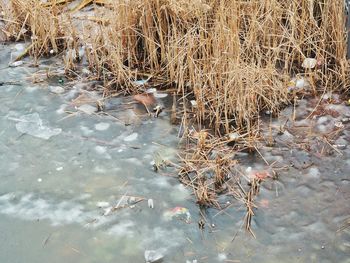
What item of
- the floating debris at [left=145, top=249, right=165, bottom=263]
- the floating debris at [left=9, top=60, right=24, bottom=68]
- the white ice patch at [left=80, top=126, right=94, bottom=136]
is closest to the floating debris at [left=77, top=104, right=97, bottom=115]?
the white ice patch at [left=80, top=126, right=94, bottom=136]

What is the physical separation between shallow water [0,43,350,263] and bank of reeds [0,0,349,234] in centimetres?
29

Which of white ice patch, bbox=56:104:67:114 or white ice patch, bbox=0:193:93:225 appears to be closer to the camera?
white ice patch, bbox=0:193:93:225

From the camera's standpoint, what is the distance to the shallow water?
8.21 ft

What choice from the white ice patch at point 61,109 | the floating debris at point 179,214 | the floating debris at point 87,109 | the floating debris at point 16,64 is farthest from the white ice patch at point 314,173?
the floating debris at point 16,64

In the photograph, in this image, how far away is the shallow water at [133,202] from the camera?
2.50m

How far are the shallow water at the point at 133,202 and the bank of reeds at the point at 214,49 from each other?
0.29 metres

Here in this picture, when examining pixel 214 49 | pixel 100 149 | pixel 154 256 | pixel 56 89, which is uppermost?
pixel 214 49

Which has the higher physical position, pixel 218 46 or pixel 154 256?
pixel 218 46

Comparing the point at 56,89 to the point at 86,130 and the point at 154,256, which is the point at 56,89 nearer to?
the point at 86,130

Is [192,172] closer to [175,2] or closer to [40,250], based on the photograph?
[40,250]

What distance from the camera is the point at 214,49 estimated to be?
3.38 metres

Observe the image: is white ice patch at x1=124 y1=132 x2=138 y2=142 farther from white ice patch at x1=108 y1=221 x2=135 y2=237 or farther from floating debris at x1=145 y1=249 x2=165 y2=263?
floating debris at x1=145 y1=249 x2=165 y2=263

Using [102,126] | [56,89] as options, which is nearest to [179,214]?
[102,126]

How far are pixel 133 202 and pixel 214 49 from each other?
1.13m
